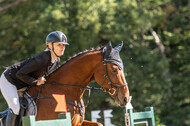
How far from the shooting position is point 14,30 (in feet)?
45.3

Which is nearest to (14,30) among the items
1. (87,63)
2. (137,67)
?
(137,67)

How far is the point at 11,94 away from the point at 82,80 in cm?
77

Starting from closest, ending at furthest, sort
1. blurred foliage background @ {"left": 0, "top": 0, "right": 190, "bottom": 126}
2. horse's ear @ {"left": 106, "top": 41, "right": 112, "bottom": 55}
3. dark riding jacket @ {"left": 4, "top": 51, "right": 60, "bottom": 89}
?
dark riding jacket @ {"left": 4, "top": 51, "right": 60, "bottom": 89}
horse's ear @ {"left": 106, "top": 41, "right": 112, "bottom": 55}
blurred foliage background @ {"left": 0, "top": 0, "right": 190, "bottom": 126}

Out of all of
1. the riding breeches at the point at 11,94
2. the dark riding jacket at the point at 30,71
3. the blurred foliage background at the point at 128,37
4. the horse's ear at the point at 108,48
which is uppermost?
the blurred foliage background at the point at 128,37

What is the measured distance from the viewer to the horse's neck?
421 centimetres

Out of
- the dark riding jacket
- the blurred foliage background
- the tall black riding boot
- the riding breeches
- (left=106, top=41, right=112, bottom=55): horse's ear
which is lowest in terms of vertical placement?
the tall black riding boot

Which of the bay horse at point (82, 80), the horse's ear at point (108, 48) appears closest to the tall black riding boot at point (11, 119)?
the bay horse at point (82, 80)

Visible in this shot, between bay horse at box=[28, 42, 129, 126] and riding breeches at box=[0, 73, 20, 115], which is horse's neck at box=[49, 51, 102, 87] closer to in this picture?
bay horse at box=[28, 42, 129, 126]

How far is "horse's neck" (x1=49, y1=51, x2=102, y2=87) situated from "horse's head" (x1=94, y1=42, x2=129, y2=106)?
0.08 m

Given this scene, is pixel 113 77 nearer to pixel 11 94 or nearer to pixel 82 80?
pixel 82 80

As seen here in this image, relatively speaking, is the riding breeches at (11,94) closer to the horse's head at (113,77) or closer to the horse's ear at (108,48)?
the horse's head at (113,77)

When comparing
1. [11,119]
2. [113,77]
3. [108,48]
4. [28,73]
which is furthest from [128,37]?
[11,119]

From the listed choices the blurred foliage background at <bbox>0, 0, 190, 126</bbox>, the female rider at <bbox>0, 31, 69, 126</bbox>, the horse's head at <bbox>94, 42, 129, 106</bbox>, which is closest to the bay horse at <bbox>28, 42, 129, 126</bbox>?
the horse's head at <bbox>94, 42, 129, 106</bbox>

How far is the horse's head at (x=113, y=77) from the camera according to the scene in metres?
4.12
